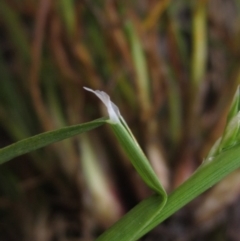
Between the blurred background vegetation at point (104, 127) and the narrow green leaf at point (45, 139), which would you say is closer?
the narrow green leaf at point (45, 139)

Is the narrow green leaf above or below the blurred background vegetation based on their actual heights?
above

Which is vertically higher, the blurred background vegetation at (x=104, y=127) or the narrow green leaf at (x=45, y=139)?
the narrow green leaf at (x=45, y=139)

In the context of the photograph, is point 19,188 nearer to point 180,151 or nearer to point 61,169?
point 61,169

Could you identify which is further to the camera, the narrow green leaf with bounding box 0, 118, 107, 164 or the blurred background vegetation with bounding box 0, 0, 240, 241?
the blurred background vegetation with bounding box 0, 0, 240, 241

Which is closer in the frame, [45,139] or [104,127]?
[45,139]

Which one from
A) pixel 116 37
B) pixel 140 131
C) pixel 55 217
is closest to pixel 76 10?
pixel 116 37
